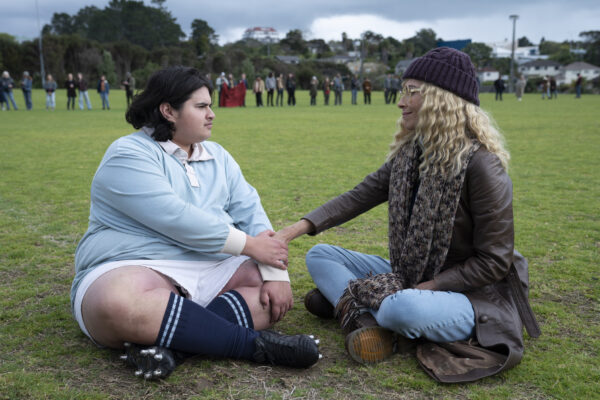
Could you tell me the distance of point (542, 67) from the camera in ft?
401

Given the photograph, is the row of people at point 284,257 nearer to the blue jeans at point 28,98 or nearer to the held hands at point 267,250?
the held hands at point 267,250

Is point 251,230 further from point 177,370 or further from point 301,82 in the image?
point 301,82

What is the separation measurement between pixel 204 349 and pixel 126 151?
3.55ft

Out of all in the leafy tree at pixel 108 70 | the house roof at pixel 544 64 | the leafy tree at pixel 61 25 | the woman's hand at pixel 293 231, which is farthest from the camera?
the leafy tree at pixel 61 25

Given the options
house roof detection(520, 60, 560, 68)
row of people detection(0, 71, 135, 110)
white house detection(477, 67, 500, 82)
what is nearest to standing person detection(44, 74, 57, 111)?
row of people detection(0, 71, 135, 110)

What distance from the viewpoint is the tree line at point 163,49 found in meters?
56.9

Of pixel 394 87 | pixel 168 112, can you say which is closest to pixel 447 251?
pixel 168 112

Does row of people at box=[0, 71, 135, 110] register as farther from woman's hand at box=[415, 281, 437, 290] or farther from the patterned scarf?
woman's hand at box=[415, 281, 437, 290]

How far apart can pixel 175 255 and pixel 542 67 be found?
135146mm

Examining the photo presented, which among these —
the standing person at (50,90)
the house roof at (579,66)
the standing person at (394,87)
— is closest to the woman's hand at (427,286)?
the standing person at (50,90)

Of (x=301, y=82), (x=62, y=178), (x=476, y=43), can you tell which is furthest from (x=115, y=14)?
(x=62, y=178)

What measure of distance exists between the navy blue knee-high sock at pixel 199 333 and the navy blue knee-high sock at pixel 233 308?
12 centimetres

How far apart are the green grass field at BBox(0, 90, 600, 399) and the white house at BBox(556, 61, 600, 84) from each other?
4000 inches

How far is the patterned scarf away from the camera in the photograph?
2.68 metres
